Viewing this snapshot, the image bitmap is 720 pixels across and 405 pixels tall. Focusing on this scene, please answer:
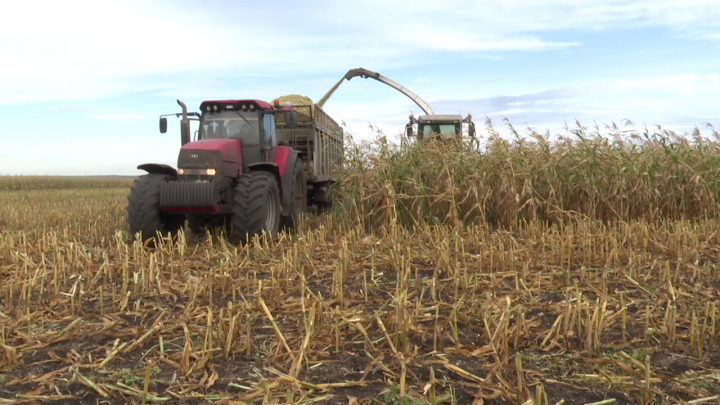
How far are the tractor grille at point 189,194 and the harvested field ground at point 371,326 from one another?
1.87ft

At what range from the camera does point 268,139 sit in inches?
342

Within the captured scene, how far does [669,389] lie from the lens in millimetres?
3039

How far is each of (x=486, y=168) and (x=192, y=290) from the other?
517 cm

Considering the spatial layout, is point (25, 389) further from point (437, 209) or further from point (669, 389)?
point (437, 209)

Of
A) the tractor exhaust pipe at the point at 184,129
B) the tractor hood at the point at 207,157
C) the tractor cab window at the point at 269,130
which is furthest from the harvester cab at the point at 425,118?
the tractor hood at the point at 207,157

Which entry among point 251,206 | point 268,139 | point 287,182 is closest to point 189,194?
point 251,206

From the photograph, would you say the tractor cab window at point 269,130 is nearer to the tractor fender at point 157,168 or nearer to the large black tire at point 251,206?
the large black tire at point 251,206

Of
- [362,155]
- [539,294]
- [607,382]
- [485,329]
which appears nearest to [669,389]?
[607,382]

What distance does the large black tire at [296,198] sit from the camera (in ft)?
28.3

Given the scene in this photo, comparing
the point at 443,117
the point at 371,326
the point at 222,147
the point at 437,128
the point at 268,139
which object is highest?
the point at 443,117

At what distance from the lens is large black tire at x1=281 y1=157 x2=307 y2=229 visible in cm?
862

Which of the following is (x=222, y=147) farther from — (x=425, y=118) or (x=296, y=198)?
(x=425, y=118)

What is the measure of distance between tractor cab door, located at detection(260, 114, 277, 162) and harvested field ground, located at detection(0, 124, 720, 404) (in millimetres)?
1942

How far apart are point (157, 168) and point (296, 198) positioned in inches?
94.1
